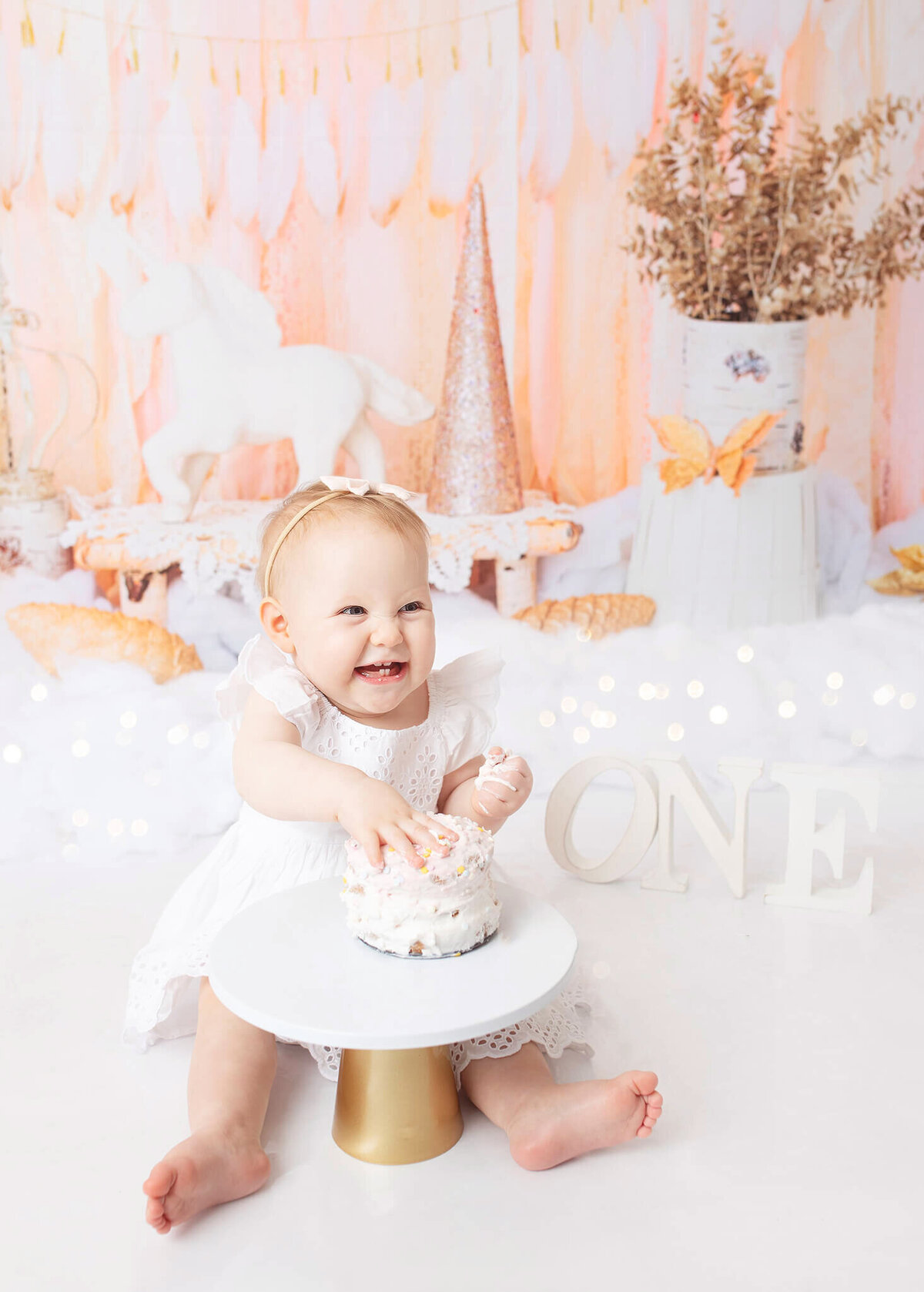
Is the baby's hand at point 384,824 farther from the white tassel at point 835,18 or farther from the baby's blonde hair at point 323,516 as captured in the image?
the white tassel at point 835,18

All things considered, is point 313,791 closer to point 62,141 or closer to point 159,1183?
point 159,1183

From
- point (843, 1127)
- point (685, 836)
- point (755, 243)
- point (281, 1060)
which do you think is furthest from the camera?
point (755, 243)

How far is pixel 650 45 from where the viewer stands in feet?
8.50

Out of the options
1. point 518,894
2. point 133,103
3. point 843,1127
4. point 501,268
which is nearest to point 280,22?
point 133,103

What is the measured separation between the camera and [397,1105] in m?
1.30

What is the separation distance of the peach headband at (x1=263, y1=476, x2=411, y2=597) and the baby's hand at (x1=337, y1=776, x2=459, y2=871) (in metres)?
0.30

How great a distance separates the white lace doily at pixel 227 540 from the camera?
267cm

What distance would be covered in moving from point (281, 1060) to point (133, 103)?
75.4 inches

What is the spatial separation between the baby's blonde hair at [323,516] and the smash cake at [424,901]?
35 centimetres

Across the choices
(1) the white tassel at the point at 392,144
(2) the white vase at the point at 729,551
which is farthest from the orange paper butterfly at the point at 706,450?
(1) the white tassel at the point at 392,144

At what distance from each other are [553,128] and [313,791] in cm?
179

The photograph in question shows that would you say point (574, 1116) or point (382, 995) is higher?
point (382, 995)

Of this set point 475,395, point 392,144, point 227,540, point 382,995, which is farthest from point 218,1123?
point 392,144

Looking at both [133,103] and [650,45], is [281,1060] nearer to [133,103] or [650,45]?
[133,103]
